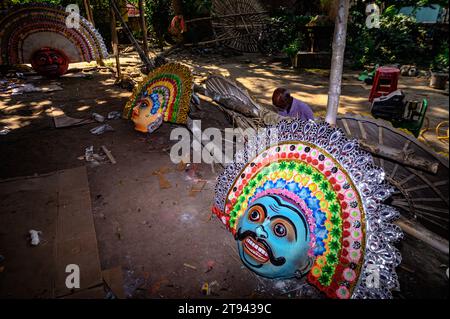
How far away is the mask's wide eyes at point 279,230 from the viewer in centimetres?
227

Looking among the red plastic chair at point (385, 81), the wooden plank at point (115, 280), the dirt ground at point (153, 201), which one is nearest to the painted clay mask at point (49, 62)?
the dirt ground at point (153, 201)

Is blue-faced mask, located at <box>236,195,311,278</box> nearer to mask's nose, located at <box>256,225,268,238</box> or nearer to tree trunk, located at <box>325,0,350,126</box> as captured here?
mask's nose, located at <box>256,225,268,238</box>

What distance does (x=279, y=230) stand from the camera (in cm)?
229

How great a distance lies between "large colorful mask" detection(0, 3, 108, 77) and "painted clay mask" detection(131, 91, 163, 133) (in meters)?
6.03

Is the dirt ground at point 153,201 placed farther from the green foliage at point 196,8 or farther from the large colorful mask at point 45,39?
the green foliage at point 196,8

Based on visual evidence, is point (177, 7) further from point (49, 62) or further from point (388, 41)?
point (388, 41)

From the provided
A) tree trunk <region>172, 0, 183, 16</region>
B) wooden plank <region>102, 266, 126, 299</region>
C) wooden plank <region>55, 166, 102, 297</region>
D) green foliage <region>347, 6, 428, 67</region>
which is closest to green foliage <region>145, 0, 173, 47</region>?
tree trunk <region>172, 0, 183, 16</region>

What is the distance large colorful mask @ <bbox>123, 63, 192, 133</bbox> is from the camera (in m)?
5.11

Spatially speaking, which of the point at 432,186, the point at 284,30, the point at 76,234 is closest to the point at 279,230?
the point at 432,186

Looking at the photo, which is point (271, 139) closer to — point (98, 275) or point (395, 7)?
point (98, 275)

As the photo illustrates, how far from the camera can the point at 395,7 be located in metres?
11.9
